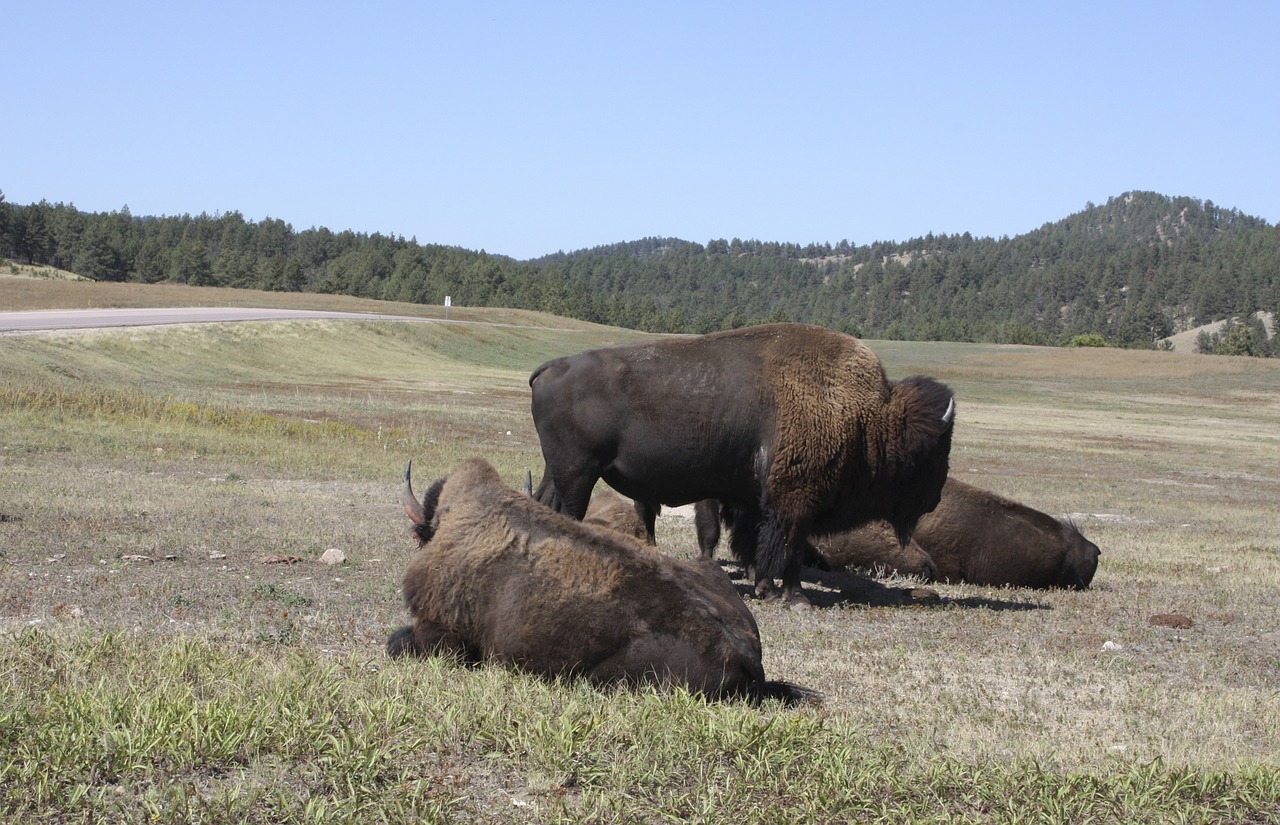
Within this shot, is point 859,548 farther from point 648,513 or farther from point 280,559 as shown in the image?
point 280,559

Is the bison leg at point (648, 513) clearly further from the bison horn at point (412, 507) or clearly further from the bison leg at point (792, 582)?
the bison horn at point (412, 507)

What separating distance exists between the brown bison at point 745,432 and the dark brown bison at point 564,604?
13.6 feet

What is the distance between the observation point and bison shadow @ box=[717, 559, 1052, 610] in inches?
482

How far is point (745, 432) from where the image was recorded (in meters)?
12.1

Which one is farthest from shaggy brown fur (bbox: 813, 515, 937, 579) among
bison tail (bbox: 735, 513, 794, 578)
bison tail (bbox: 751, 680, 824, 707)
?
bison tail (bbox: 751, 680, 824, 707)

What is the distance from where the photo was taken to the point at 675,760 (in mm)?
5531

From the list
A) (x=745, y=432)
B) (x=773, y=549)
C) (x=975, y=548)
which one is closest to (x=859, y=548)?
(x=975, y=548)

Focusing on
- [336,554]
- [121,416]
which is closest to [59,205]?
[121,416]

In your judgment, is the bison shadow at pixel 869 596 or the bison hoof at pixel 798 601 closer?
the bison hoof at pixel 798 601

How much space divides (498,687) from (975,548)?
8930mm

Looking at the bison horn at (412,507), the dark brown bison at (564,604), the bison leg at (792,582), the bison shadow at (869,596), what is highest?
the bison horn at (412,507)

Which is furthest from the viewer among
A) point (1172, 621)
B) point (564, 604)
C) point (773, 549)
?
point (773, 549)

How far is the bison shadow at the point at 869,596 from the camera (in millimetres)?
12242

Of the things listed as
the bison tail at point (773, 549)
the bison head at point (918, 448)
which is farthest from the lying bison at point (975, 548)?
the bison tail at point (773, 549)
